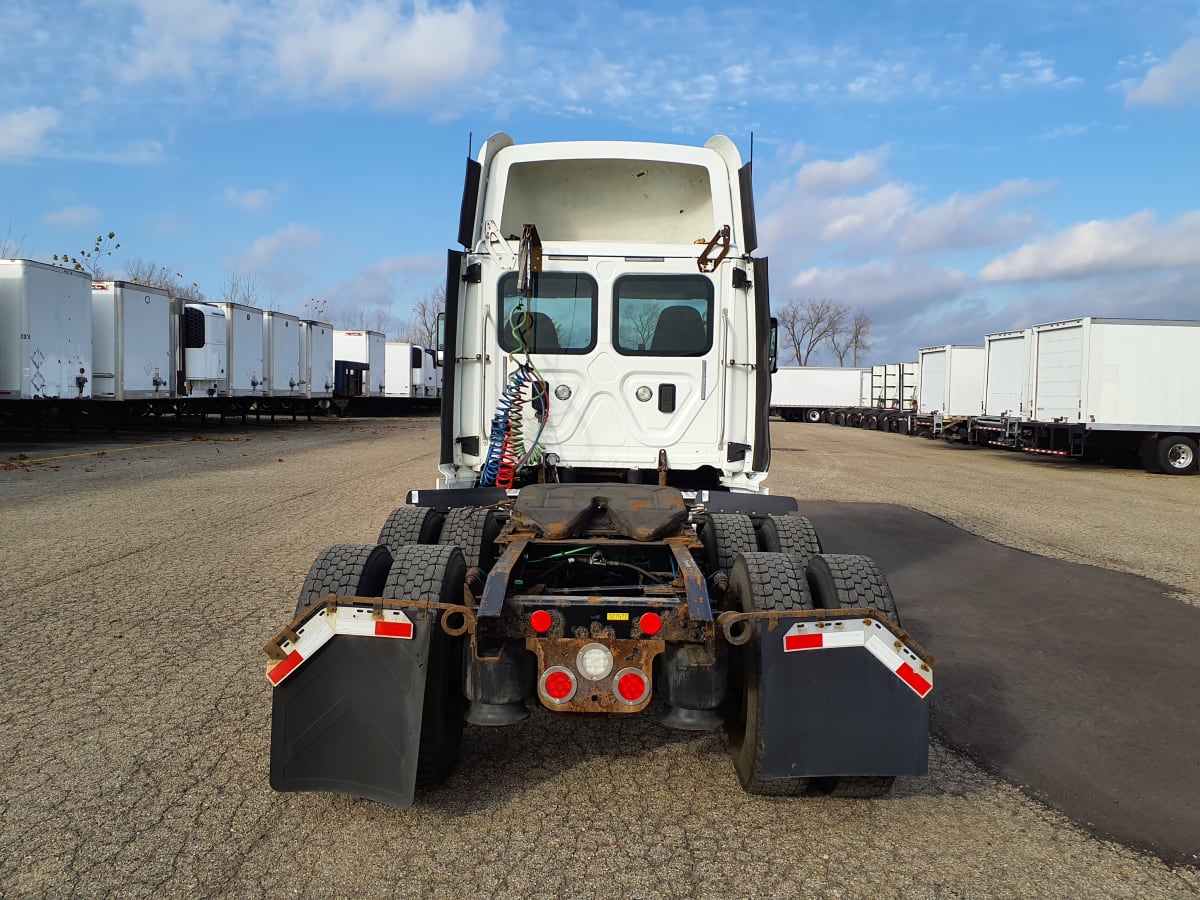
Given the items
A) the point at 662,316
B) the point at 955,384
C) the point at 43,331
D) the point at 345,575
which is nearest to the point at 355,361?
the point at 43,331

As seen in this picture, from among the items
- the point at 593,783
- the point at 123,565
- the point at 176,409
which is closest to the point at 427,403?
the point at 176,409

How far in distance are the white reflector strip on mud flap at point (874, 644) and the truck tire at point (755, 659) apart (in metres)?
0.15

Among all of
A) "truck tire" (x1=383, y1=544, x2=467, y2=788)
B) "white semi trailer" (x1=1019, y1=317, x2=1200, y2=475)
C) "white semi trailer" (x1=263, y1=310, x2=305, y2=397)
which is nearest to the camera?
"truck tire" (x1=383, y1=544, x2=467, y2=788)

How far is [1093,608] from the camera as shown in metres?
6.67

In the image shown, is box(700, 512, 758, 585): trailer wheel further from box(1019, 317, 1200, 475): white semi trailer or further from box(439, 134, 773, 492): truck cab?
box(1019, 317, 1200, 475): white semi trailer

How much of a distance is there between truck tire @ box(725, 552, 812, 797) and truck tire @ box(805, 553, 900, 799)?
8 centimetres

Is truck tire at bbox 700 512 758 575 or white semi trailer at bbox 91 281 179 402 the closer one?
truck tire at bbox 700 512 758 575

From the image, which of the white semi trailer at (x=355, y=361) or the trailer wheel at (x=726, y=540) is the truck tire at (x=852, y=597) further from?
the white semi trailer at (x=355, y=361)

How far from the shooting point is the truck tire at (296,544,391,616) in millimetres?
3332

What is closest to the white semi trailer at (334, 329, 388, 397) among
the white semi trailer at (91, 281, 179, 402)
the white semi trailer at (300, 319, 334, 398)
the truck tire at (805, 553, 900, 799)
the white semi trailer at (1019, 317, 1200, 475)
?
the white semi trailer at (300, 319, 334, 398)

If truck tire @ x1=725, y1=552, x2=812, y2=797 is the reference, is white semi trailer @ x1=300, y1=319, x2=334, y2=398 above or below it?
above

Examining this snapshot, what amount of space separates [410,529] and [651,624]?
2108 mm

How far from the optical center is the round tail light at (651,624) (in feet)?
10.00

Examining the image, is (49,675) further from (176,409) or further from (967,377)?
(967,377)
